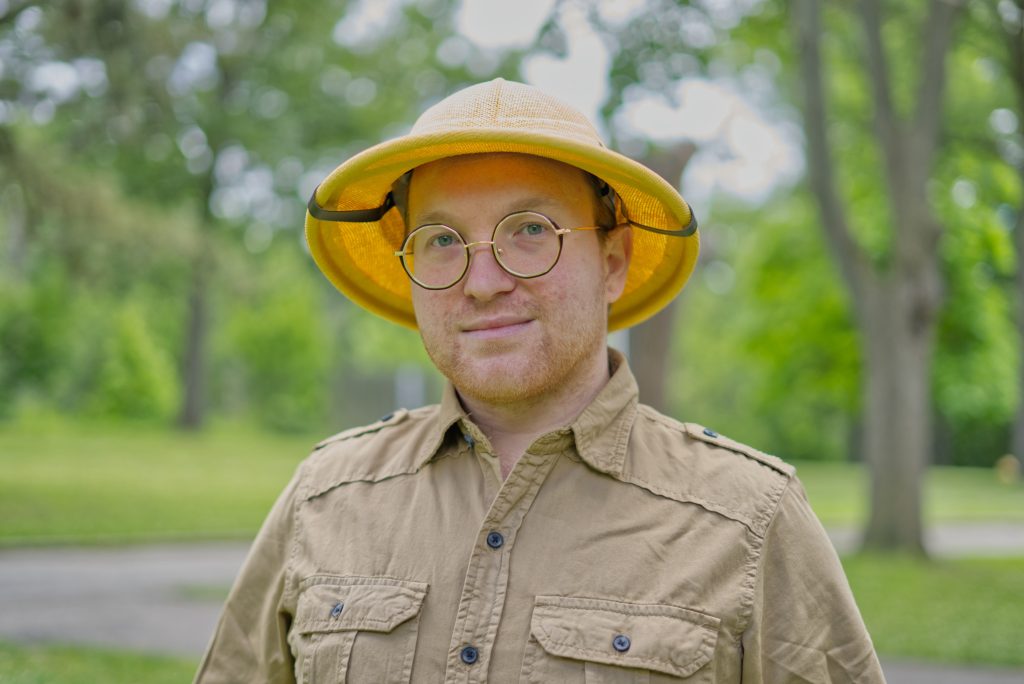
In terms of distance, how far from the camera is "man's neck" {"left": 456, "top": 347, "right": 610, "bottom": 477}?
7.91ft

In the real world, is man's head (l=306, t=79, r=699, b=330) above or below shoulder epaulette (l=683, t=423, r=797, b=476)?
above

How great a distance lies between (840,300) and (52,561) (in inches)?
785

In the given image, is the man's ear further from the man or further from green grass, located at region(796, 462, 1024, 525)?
green grass, located at region(796, 462, 1024, 525)

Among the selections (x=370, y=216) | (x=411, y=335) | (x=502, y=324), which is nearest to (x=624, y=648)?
(x=502, y=324)

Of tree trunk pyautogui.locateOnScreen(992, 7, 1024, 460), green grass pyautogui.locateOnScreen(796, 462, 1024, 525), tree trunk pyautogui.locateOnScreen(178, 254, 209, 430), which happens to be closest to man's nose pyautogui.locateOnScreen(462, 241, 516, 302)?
tree trunk pyautogui.locateOnScreen(992, 7, 1024, 460)

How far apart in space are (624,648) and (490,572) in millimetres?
295

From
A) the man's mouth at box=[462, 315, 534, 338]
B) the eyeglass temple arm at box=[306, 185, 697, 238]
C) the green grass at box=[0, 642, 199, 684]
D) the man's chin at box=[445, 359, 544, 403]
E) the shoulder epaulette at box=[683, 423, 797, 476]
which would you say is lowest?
the green grass at box=[0, 642, 199, 684]

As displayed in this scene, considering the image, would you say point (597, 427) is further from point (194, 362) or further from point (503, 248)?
point (194, 362)

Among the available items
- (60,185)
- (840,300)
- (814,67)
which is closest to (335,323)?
(840,300)

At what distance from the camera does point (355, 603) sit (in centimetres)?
228

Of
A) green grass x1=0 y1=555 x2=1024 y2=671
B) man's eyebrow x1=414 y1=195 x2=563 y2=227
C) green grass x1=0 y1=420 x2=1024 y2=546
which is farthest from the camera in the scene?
green grass x1=0 y1=420 x2=1024 y2=546

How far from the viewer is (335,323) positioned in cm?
4844

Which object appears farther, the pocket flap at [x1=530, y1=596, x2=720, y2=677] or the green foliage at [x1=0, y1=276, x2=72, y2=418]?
the green foliage at [x1=0, y1=276, x2=72, y2=418]

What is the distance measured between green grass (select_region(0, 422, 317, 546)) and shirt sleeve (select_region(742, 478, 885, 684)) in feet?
33.8
